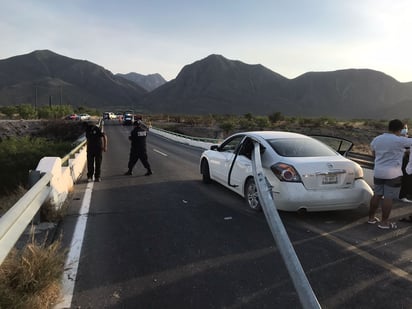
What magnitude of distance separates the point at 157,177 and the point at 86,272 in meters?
7.05

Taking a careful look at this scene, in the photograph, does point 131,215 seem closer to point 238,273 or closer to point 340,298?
point 238,273

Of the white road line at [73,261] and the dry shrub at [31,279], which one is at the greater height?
the dry shrub at [31,279]

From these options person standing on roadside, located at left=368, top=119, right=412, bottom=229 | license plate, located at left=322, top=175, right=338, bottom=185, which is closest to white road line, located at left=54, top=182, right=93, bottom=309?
license plate, located at left=322, top=175, right=338, bottom=185

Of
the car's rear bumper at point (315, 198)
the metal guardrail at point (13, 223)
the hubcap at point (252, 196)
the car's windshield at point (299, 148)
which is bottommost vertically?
the hubcap at point (252, 196)

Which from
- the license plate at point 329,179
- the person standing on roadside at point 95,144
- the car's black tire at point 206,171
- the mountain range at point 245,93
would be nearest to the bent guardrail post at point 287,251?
the license plate at point 329,179

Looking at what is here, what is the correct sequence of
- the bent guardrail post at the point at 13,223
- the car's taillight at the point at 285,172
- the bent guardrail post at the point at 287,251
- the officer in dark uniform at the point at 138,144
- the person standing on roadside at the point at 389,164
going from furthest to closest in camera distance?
1. the officer in dark uniform at the point at 138,144
2. the car's taillight at the point at 285,172
3. the person standing on roadside at the point at 389,164
4. the bent guardrail post at the point at 13,223
5. the bent guardrail post at the point at 287,251

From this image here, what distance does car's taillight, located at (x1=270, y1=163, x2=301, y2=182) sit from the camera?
21.2 ft

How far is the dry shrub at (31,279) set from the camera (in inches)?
133

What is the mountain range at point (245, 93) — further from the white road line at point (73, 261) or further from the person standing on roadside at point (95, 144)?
the white road line at point (73, 261)

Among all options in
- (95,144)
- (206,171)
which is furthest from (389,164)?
(95,144)

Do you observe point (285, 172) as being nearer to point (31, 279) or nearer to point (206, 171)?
point (206, 171)

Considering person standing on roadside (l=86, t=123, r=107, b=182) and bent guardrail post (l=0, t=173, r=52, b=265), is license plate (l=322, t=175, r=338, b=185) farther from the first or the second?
person standing on roadside (l=86, t=123, r=107, b=182)

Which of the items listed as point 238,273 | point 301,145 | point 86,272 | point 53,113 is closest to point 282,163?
point 301,145

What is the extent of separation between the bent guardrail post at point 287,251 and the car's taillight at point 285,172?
122 inches
